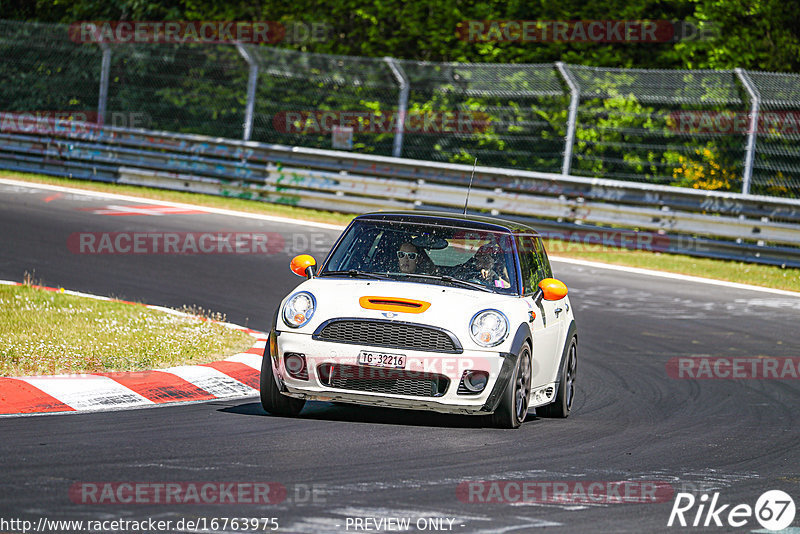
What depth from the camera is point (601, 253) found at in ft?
61.7

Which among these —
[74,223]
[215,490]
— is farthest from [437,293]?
[74,223]

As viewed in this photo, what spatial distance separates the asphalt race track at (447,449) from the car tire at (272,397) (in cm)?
15

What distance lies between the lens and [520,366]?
7.88 meters

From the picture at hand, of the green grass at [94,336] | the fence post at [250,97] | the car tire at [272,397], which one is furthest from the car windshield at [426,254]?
the fence post at [250,97]

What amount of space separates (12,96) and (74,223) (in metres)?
10.4

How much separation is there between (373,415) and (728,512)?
2.87m

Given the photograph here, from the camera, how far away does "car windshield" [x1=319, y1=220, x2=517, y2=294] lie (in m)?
8.41

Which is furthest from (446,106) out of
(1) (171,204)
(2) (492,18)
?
(1) (171,204)

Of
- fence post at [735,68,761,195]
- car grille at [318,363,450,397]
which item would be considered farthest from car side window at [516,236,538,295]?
fence post at [735,68,761,195]

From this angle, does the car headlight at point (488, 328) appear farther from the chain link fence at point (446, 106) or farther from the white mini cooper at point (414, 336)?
the chain link fence at point (446, 106)

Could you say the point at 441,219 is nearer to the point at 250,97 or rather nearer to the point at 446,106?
the point at 446,106

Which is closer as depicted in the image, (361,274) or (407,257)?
(361,274)

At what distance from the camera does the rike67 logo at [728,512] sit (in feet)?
18.6

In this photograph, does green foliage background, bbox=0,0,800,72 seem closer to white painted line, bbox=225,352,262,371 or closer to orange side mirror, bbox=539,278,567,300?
white painted line, bbox=225,352,262,371
